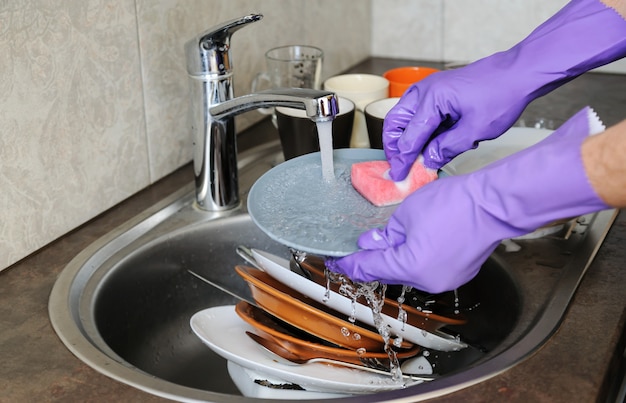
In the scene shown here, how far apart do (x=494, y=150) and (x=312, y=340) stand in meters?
0.49

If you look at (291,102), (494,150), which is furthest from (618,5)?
(291,102)

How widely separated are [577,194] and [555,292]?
10.3 inches

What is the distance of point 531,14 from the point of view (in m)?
1.83

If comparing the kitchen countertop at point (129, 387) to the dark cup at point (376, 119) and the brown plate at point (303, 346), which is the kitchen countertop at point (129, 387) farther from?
the dark cup at point (376, 119)

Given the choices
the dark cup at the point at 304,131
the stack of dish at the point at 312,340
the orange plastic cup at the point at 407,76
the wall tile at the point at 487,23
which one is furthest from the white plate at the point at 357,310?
the wall tile at the point at 487,23

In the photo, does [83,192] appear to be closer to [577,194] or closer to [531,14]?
[577,194]

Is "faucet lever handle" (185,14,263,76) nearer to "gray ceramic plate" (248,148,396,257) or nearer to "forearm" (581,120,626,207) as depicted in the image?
"gray ceramic plate" (248,148,396,257)

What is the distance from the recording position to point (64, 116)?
109 centimetres

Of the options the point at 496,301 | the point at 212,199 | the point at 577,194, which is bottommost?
the point at 496,301

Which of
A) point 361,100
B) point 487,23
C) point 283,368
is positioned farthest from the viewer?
point 487,23

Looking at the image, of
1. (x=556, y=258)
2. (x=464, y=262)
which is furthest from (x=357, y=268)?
(x=556, y=258)

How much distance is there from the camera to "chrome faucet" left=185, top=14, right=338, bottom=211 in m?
1.04

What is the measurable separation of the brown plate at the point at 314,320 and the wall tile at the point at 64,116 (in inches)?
12.2

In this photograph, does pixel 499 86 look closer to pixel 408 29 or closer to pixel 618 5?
pixel 618 5
